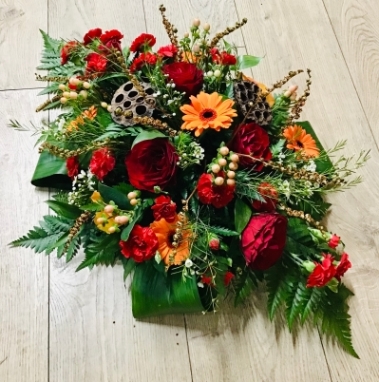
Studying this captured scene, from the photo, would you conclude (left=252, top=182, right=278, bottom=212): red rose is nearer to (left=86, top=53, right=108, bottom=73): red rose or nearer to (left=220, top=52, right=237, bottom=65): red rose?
(left=220, top=52, right=237, bottom=65): red rose

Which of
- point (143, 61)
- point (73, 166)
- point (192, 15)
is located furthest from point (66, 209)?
point (192, 15)

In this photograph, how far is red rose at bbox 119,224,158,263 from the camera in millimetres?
758

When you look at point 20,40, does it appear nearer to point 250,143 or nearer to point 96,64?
point 96,64

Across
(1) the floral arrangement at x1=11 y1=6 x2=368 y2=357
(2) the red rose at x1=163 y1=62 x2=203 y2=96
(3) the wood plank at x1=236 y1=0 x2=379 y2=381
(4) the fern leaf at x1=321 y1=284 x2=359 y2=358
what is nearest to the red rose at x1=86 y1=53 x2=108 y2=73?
(1) the floral arrangement at x1=11 y1=6 x2=368 y2=357

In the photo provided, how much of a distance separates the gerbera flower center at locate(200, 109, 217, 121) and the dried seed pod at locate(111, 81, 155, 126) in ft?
0.27

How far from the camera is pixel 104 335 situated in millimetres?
886

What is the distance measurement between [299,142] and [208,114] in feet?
0.71

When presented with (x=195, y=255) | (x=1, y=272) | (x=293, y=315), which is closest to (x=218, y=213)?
(x=195, y=255)

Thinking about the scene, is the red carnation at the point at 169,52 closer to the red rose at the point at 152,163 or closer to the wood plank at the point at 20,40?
the red rose at the point at 152,163

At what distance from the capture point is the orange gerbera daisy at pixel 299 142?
0.87m

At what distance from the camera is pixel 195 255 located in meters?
0.77

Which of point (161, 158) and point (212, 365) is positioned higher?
point (161, 158)

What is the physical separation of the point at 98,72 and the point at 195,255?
37 centimetres

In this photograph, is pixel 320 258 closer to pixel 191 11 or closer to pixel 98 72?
pixel 98 72
